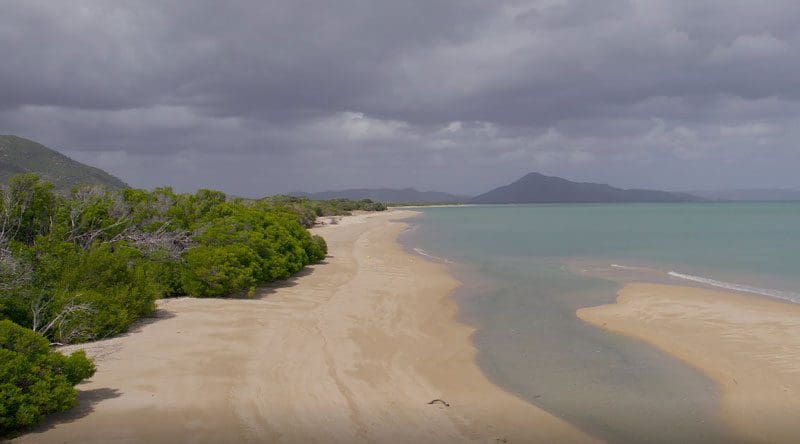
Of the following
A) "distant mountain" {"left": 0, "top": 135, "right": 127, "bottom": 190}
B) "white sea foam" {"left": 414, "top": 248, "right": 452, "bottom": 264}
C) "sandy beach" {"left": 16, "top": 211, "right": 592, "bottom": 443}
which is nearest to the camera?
"sandy beach" {"left": 16, "top": 211, "right": 592, "bottom": 443}

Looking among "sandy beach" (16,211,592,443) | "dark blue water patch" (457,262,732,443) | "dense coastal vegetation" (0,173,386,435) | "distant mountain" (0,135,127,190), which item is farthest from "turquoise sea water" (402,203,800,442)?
"distant mountain" (0,135,127,190)

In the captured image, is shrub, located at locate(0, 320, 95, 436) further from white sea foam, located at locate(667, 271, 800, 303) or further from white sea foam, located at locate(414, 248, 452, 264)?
white sea foam, located at locate(414, 248, 452, 264)

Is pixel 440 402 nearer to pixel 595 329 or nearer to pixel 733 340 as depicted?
pixel 595 329

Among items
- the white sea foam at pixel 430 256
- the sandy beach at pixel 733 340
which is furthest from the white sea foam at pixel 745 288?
the white sea foam at pixel 430 256

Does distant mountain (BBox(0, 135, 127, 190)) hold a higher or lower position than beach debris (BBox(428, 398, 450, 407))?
higher

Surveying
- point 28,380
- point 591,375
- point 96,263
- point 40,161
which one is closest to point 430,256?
point 591,375

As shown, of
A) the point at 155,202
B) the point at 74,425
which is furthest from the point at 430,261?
the point at 74,425
